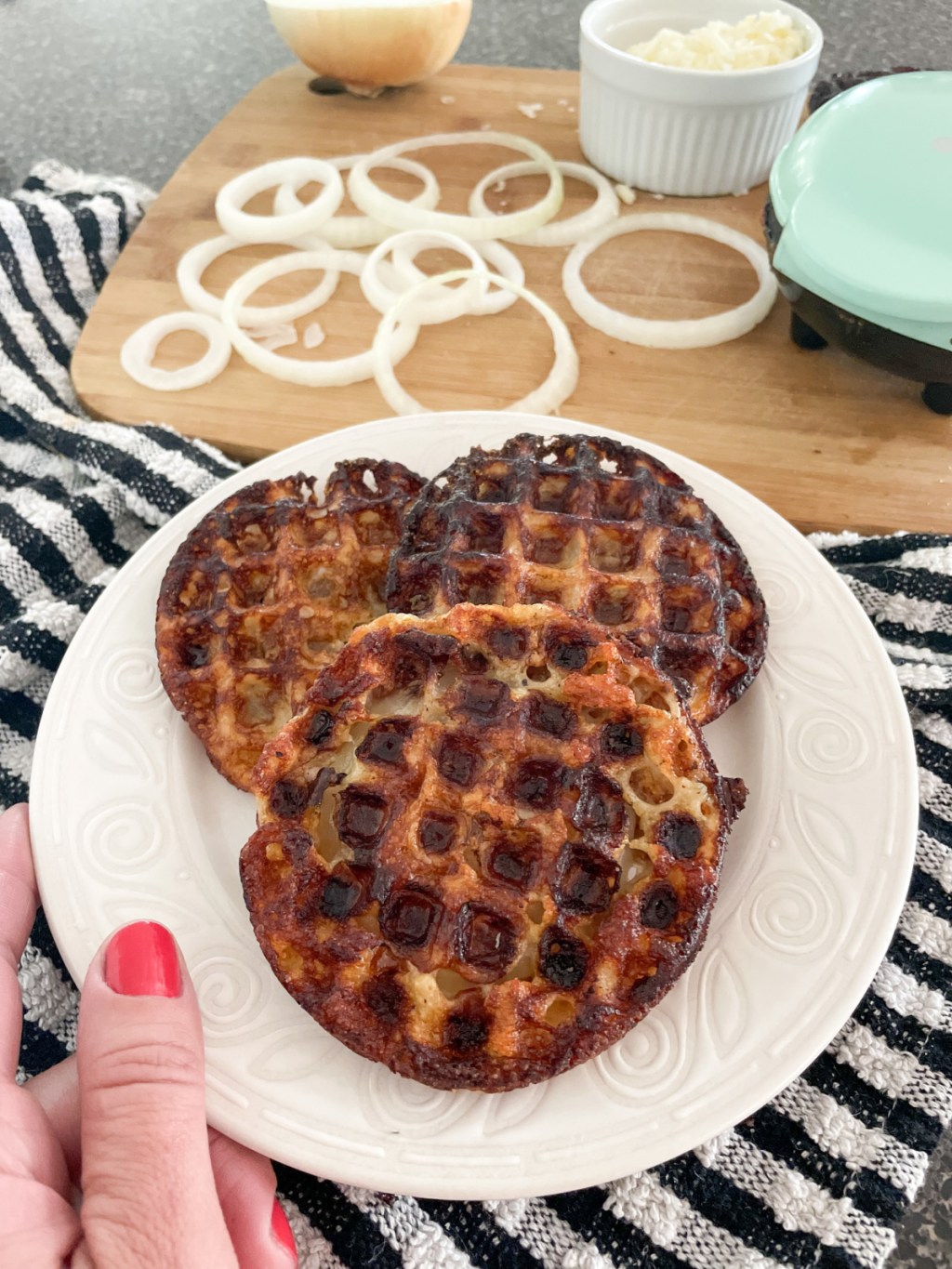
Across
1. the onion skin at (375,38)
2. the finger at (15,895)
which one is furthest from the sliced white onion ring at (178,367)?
the finger at (15,895)

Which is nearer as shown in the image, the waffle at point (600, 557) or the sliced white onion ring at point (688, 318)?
the waffle at point (600, 557)

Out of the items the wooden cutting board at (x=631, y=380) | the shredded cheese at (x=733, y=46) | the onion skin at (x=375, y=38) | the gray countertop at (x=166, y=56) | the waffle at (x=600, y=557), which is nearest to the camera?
the waffle at (x=600, y=557)

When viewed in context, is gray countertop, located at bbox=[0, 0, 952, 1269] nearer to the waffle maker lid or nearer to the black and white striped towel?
the black and white striped towel

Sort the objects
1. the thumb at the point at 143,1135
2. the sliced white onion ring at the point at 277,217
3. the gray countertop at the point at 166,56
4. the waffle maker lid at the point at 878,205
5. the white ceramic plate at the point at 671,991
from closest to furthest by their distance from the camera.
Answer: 1. the thumb at the point at 143,1135
2. the white ceramic plate at the point at 671,991
3. the waffle maker lid at the point at 878,205
4. the sliced white onion ring at the point at 277,217
5. the gray countertop at the point at 166,56

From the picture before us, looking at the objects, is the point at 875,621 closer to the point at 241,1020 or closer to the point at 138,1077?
the point at 241,1020

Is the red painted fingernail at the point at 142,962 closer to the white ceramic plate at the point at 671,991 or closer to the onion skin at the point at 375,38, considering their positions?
the white ceramic plate at the point at 671,991

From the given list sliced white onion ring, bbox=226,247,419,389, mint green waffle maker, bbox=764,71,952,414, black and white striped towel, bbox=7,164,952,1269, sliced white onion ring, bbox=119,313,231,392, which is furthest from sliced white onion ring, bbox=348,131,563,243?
black and white striped towel, bbox=7,164,952,1269

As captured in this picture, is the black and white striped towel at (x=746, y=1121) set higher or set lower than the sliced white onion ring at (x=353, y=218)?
lower

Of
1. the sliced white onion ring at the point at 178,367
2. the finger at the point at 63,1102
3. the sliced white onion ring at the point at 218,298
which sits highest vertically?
the sliced white onion ring at the point at 218,298
